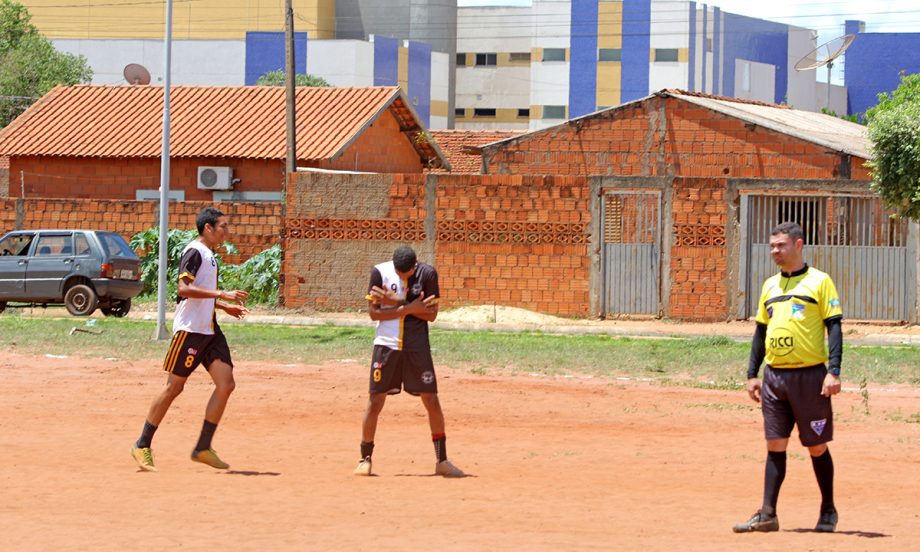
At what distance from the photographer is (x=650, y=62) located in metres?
85.9

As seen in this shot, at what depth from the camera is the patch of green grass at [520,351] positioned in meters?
17.9

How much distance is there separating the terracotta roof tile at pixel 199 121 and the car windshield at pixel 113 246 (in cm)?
1087

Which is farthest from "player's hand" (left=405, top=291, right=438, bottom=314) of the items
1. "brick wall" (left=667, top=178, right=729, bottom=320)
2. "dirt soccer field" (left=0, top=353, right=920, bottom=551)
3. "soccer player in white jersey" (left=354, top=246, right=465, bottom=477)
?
"brick wall" (left=667, top=178, right=729, bottom=320)

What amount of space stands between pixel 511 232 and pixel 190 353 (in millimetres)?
15838

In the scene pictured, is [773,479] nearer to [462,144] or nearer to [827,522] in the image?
[827,522]

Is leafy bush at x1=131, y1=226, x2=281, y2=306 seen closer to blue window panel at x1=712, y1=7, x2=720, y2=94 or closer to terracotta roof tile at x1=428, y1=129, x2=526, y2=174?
terracotta roof tile at x1=428, y1=129, x2=526, y2=174

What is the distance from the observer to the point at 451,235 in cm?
2636

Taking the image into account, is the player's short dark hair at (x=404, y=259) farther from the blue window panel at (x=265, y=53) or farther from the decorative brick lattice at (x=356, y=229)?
the blue window panel at (x=265, y=53)

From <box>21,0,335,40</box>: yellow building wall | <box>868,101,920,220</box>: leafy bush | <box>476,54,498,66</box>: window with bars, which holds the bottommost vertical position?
<box>868,101,920,220</box>: leafy bush

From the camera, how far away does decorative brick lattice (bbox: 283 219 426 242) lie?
26578 millimetres

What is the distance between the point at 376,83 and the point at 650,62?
16.7 metres

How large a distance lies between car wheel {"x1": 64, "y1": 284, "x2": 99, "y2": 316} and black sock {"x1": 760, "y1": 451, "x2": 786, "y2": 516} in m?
19.2

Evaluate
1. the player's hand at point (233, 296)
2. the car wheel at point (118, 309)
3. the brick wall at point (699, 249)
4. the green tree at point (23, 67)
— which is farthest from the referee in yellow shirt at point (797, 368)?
the green tree at point (23, 67)

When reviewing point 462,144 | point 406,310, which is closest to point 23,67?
point 462,144
